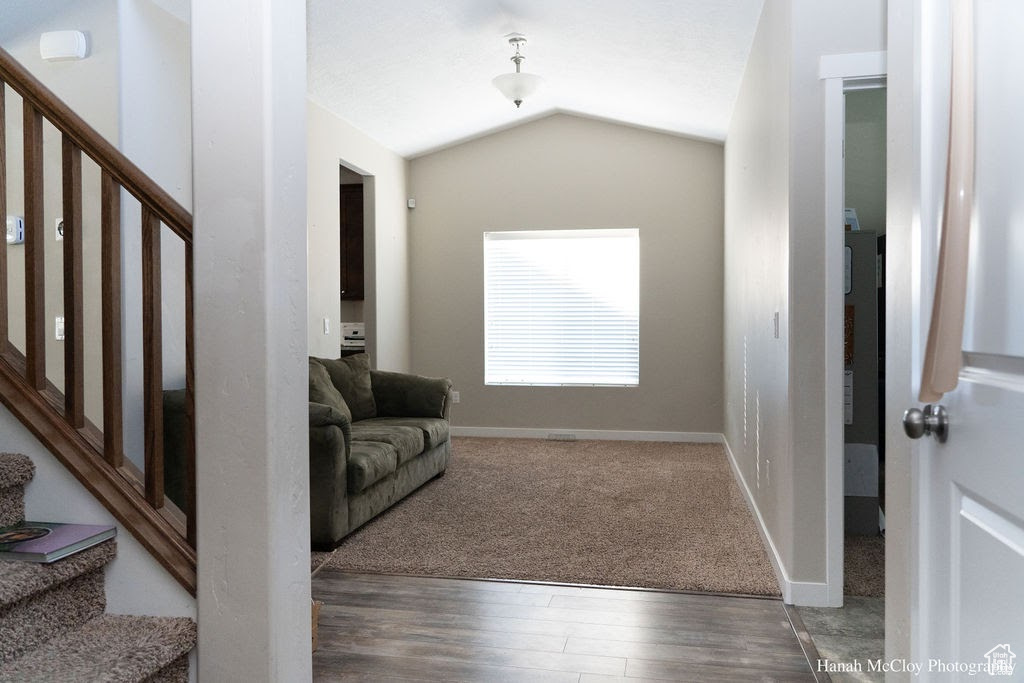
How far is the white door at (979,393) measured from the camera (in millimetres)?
1064

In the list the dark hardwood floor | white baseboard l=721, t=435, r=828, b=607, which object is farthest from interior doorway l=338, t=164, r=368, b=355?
white baseboard l=721, t=435, r=828, b=607

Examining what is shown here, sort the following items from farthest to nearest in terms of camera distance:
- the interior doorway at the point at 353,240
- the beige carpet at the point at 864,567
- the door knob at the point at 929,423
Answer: the interior doorway at the point at 353,240 < the beige carpet at the point at 864,567 < the door knob at the point at 929,423

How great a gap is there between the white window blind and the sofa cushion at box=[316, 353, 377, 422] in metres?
2.13

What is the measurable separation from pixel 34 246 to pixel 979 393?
6.96 ft

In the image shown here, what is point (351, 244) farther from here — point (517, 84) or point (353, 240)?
point (517, 84)

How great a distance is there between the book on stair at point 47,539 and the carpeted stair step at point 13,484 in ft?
0.11

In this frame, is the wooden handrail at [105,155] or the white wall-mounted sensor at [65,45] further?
the white wall-mounted sensor at [65,45]

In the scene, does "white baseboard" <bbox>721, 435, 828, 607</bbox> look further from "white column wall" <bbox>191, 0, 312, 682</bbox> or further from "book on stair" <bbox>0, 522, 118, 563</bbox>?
"book on stair" <bbox>0, 522, 118, 563</bbox>

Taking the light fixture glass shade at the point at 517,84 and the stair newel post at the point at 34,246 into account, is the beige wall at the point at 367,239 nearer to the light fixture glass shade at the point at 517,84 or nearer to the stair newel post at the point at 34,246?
the light fixture glass shade at the point at 517,84

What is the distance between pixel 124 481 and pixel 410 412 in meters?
3.68

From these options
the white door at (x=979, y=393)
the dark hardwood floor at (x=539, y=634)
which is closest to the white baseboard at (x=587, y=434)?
the dark hardwood floor at (x=539, y=634)

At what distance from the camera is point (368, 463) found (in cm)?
402

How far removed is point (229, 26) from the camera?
1.76 m

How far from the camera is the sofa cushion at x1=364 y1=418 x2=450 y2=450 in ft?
16.6
